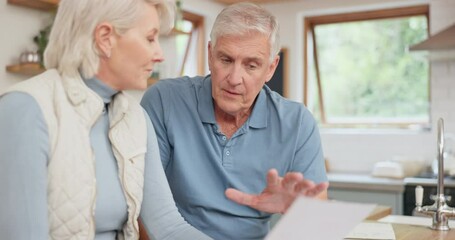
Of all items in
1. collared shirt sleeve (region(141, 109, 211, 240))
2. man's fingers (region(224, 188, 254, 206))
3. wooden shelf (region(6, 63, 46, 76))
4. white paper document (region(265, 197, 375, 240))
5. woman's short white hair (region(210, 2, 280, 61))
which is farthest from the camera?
wooden shelf (region(6, 63, 46, 76))

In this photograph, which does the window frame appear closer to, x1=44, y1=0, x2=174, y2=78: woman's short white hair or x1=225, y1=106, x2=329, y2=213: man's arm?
x1=225, y1=106, x2=329, y2=213: man's arm

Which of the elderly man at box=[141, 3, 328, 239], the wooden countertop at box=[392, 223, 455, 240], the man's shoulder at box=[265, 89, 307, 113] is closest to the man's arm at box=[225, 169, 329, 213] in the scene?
the elderly man at box=[141, 3, 328, 239]

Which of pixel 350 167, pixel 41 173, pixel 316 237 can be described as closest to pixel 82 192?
pixel 41 173

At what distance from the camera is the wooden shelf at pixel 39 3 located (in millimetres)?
3676

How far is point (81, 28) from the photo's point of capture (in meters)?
1.24

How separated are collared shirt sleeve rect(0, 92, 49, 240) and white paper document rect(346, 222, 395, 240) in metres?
1.13

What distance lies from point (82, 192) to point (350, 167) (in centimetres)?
422

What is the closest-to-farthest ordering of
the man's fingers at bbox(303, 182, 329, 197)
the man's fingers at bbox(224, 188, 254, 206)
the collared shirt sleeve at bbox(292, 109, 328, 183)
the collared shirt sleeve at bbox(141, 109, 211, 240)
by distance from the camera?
the man's fingers at bbox(303, 182, 329, 197) → the man's fingers at bbox(224, 188, 254, 206) → the collared shirt sleeve at bbox(141, 109, 211, 240) → the collared shirt sleeve at bbox(292, 109, 328, 183)

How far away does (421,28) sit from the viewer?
515cm

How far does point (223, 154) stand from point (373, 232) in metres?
0.63

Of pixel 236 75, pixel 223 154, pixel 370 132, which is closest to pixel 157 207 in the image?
pixel 223 154

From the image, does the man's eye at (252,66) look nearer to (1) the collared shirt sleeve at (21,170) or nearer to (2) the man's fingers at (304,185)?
(2) the man's fingers at (304,185)

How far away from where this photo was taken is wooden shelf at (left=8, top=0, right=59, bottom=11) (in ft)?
12.1

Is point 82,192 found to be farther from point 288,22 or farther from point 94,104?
point 288,22
